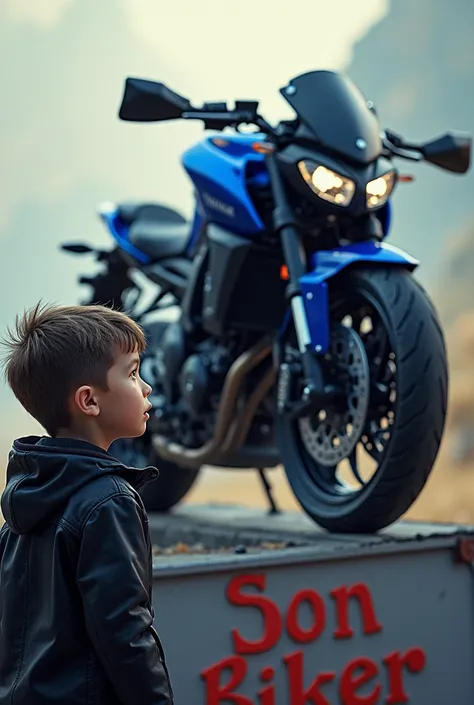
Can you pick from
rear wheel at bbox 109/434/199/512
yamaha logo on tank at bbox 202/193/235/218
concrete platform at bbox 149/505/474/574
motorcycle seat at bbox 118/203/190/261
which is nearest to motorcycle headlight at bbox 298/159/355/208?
yamaha logo on tank at bbox 202/193/235/218

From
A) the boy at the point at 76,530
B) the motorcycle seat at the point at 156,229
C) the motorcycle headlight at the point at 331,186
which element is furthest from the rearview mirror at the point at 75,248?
the boy at the point at 76,530

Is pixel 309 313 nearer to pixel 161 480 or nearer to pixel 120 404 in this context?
pixel 120 404

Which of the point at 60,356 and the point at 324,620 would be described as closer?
the point at 60,356

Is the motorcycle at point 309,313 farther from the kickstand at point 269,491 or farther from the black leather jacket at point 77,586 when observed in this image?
the black leather jacket at point 77,586

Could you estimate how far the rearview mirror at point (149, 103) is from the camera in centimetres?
229

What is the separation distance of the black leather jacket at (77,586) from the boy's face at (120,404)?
0.04m

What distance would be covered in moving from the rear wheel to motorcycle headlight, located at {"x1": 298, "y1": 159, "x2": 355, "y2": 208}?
1.47 meters

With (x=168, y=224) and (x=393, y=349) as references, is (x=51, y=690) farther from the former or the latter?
(x=168, y=224)

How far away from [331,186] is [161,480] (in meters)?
1.60

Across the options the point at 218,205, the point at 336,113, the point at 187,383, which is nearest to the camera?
the point at 336,113

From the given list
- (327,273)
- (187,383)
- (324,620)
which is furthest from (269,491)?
(324,620)

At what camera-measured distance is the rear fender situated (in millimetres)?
2145

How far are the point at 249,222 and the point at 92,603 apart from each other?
1621 millimetres

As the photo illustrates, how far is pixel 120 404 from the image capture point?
109 cm
